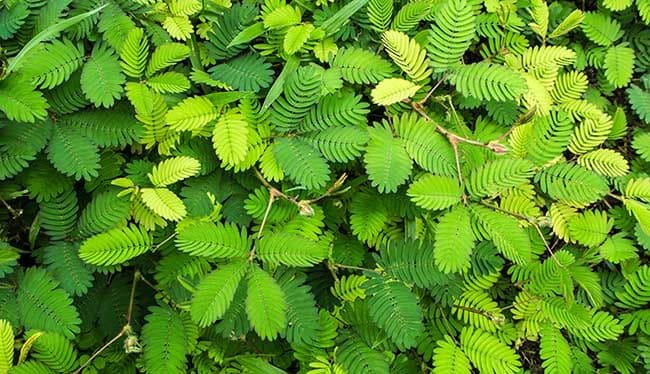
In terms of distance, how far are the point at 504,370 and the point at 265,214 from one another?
36.5 inches

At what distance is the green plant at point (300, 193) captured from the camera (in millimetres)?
1735

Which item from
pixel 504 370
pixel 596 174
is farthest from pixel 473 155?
pixel 504 370

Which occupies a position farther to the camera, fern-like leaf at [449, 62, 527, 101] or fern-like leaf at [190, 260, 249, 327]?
fern-like leaf at [449, 62, 527, 101]

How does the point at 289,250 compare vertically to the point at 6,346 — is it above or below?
above

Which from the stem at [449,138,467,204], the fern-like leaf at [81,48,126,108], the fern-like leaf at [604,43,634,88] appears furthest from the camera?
the fern-like leaf at [604,43,634,88]

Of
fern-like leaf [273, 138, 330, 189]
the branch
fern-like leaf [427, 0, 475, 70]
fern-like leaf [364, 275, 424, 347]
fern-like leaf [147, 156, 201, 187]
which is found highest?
fern-like leaf [427, 0, 475, 70]

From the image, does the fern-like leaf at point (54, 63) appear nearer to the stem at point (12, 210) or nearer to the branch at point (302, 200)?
the stem at point (12, 210)

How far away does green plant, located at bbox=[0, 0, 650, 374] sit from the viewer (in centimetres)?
174

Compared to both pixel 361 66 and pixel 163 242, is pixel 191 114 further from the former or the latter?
pixel 361 66

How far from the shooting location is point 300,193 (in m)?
1.92

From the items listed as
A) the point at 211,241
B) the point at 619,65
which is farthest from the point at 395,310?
the point at 619,65

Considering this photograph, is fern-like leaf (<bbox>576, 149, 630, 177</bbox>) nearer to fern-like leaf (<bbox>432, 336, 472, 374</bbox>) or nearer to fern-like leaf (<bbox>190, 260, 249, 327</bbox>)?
fern-like leaf (<bbox>432, 336, 472, 374</bbox>)

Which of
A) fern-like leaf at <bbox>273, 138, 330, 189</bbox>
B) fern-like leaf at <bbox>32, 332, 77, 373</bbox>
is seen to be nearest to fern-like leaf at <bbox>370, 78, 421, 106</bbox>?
fern-like leaf at <bbox>273, 138, 330, 189</bbox>

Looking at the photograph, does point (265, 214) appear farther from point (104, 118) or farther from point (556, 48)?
point (556, 48)
